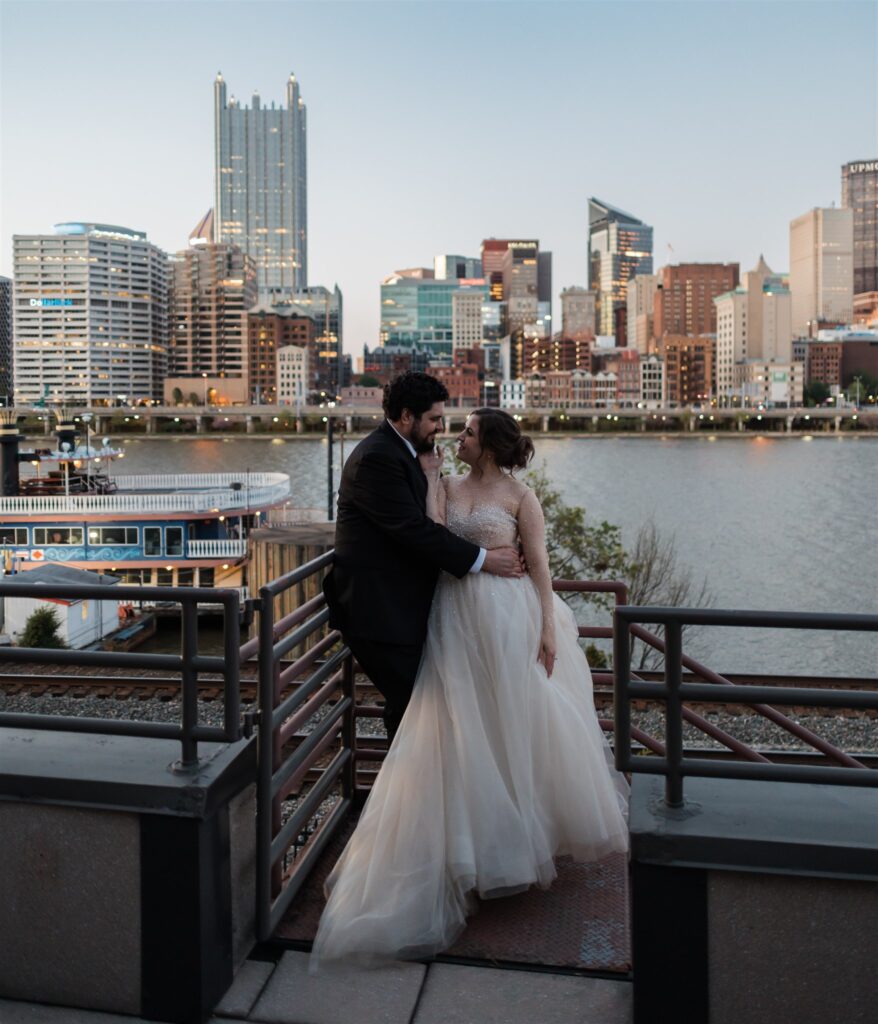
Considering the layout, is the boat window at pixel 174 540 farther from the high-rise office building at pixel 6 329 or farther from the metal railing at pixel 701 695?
the high-rise office building at pixel 6 329

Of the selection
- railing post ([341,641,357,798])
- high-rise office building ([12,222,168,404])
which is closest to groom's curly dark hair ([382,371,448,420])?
railing post ([341,641,357,798])

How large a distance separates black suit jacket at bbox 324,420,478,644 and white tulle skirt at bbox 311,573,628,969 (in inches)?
4.4

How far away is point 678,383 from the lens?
7731 inches

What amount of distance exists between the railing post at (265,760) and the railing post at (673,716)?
119 cm

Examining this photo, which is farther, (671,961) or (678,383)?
(678,383)

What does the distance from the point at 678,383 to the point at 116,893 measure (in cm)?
19985

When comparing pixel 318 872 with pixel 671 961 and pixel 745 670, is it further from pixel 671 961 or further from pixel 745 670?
pixel 745 670

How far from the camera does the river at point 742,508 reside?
19344 millimetres

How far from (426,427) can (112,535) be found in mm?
23715

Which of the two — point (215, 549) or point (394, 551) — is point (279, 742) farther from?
point (215, 549)

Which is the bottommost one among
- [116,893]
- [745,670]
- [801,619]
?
[745,670]

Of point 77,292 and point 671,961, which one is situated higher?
point 77,292

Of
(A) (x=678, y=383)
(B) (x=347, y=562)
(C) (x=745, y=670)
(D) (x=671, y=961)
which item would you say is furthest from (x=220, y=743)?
(A) (x=678, y=383)

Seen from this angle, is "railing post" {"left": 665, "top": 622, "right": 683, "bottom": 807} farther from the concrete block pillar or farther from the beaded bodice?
the concrete block pillar
